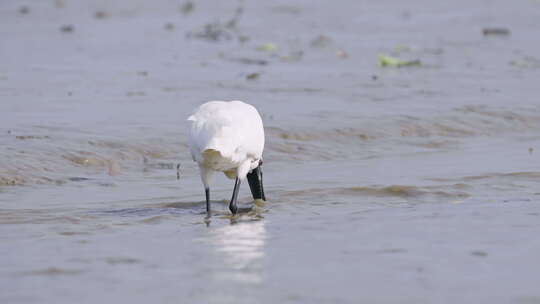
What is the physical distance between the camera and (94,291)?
18.0 ft

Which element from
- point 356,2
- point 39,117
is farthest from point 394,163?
point 356,2

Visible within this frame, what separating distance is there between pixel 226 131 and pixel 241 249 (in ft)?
4.35

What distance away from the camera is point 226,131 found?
24.9 ft

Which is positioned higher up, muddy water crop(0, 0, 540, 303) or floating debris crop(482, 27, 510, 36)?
floating debris crop(482, 27, 510, 36)

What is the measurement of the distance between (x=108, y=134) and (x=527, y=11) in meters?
14.7

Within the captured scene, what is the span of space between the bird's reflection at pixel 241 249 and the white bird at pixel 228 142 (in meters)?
0.52

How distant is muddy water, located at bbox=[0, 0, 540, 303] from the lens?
5777 millimetres

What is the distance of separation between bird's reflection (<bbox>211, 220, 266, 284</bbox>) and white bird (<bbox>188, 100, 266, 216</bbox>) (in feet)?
1.71

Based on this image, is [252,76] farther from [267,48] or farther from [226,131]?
[226,131]

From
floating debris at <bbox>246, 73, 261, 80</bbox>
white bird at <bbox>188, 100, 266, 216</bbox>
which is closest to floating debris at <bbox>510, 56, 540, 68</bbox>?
floating debris at <bbox>246, 73, 261, 80</bbox>

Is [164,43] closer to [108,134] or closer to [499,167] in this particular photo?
[108,134]

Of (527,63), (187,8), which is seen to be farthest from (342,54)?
(187,8)

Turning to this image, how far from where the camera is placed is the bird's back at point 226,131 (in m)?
7.51

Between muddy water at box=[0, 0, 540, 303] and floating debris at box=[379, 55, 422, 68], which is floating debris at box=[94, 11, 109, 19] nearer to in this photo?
muddy water at box=[0, 0, 540, 303]
